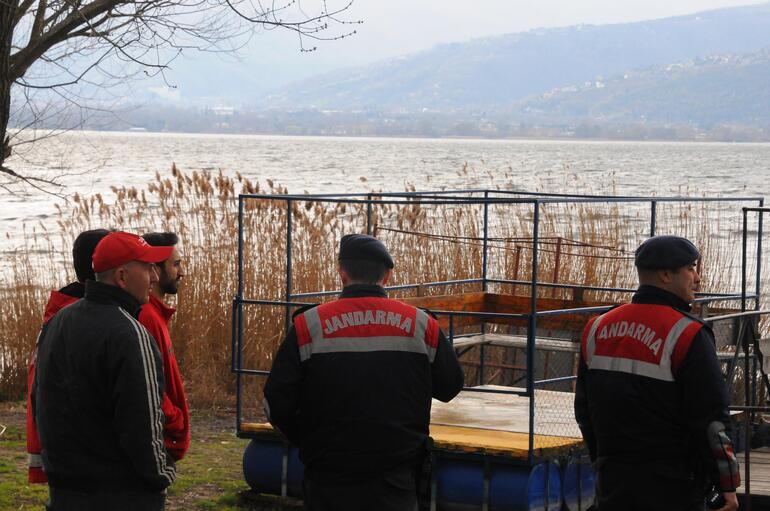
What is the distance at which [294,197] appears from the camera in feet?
26.9

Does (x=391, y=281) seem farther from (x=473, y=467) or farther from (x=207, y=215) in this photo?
(x=473, y=467)

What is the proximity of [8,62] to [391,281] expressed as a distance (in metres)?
6.09

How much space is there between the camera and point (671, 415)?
454 centimetres

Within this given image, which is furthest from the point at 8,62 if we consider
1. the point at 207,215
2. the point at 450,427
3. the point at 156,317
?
the point at 207,215

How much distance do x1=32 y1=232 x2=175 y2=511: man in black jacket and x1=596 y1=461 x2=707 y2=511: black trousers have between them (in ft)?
5.42

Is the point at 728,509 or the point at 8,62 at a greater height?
the point at 8,62

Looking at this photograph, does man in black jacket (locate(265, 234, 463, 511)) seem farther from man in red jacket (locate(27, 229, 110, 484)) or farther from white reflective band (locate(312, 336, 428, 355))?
man in red jacket (locate(27, 229, 110, 484))

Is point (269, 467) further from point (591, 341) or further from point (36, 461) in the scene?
point (591, 341)

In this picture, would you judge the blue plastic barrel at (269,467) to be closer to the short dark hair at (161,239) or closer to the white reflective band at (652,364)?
the short dark hair at (161,239)

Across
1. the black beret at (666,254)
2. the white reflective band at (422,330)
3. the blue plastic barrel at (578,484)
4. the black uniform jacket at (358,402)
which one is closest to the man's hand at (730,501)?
the black beret at (666,254)

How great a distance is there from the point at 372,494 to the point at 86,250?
1.57m

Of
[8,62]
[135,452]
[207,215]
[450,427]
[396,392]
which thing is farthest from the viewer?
[207,215]

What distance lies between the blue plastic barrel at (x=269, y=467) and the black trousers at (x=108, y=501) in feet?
11.3

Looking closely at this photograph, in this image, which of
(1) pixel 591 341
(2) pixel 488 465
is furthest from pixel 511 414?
(1) pixel 591 341
